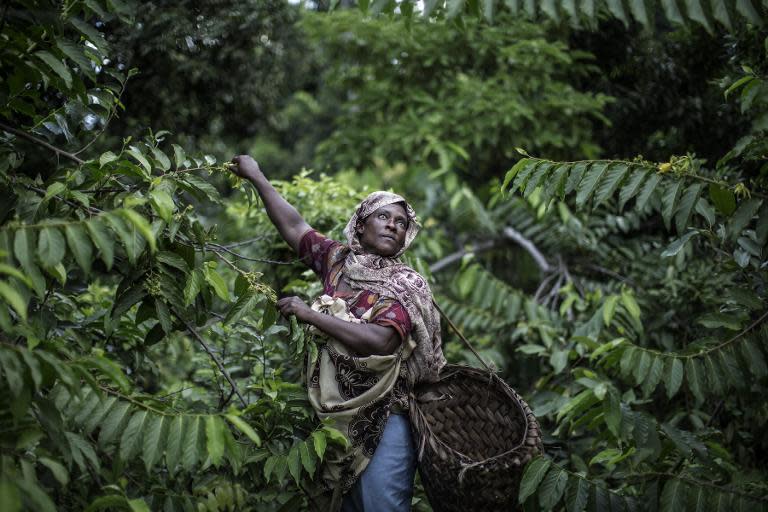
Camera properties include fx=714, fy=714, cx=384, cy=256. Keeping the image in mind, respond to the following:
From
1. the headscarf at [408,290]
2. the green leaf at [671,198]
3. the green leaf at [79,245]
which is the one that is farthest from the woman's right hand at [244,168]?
the green leaf at [671,198]

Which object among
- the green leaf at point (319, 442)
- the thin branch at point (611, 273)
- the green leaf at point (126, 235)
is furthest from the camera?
the thin branch at point (611, 273)

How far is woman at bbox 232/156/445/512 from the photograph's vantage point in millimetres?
2729

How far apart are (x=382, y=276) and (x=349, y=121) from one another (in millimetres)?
3791

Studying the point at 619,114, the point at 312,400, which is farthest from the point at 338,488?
the point at 619,114

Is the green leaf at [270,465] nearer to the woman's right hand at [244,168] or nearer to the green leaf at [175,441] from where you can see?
the green leaf at [175,441]

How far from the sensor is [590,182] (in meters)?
2.87

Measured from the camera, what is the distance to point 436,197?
19.9ft

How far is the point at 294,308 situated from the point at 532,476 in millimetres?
1110

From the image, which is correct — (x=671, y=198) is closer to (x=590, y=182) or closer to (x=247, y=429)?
(x=590, y=182)

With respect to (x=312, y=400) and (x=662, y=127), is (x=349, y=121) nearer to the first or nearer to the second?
(x=662, y=127)

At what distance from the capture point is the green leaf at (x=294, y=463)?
262 cm

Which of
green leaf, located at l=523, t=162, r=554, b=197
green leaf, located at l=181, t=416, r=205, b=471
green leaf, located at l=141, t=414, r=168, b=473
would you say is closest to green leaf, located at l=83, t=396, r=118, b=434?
green leaf, located at l=141, t=414, r=168, b=473

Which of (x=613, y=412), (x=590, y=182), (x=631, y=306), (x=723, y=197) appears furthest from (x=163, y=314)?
(x=631, y=306)

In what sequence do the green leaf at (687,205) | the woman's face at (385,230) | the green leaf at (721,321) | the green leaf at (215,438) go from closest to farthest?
the green leaf at (215,438) → the green leaf at (687,205) → the green leaf at (721,321) → the woman's face at (385,230)
